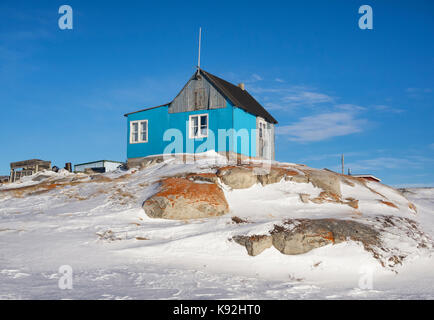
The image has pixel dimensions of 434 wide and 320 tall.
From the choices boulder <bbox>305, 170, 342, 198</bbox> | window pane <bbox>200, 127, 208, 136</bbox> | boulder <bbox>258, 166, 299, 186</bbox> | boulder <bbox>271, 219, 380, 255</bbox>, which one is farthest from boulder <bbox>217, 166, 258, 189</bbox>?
window pane <bbox>200, 127, 208, 136</bbox>

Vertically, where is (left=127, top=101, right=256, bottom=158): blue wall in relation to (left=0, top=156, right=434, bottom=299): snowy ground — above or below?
above

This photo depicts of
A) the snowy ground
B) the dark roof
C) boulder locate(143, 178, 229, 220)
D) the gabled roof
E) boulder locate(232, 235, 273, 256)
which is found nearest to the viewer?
the snowy ground

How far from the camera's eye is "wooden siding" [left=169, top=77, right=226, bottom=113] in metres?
23.6

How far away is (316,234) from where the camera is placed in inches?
410

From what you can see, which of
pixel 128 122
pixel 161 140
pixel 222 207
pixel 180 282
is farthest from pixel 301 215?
pixel 128 122

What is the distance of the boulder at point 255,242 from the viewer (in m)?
10.0

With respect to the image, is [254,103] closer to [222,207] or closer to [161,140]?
[161,140]

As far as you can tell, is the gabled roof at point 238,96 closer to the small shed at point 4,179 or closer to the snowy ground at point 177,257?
the snowy ground at point 177,257

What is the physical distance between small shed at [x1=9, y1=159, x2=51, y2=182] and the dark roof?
13.3m

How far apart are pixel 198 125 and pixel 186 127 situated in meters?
0.74

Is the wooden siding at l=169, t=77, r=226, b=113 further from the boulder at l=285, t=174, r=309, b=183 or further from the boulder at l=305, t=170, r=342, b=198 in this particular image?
the boulder at l=305, t=170, r=342, b=198

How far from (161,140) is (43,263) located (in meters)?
16.3

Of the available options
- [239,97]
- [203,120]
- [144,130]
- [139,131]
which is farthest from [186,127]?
[239,97]

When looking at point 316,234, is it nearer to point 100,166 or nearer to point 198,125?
point 198,125
